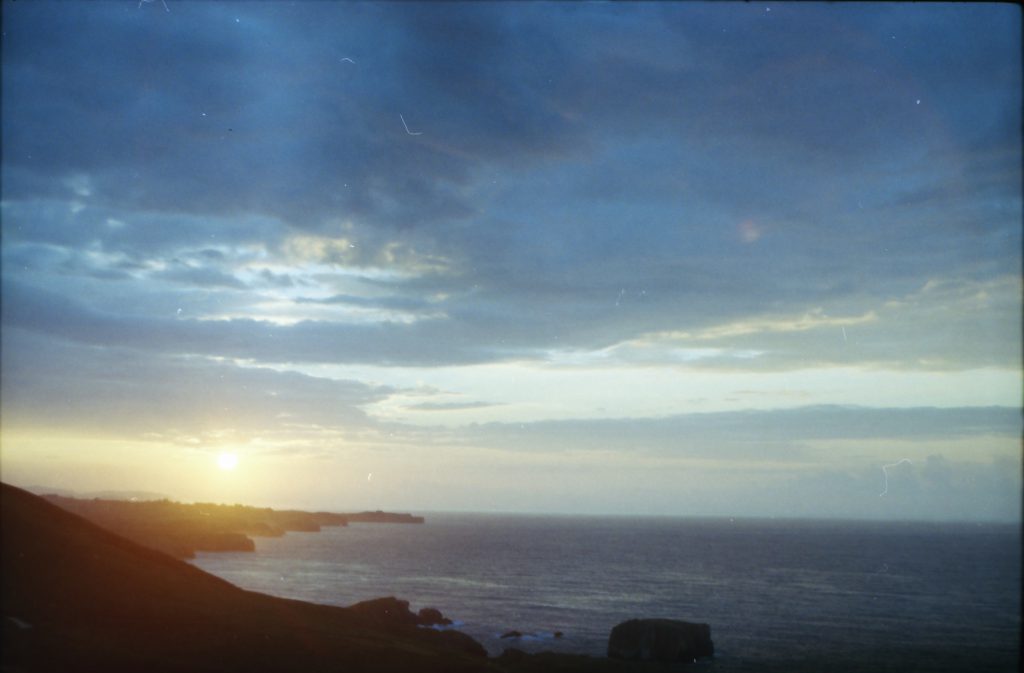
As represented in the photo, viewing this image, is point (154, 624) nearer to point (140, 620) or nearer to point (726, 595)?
A: point (140, 620)

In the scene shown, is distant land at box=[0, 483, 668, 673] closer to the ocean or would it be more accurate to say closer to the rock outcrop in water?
the rock outcrop in water

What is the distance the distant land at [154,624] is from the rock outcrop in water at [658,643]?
3776mm

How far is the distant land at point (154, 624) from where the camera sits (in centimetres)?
2806

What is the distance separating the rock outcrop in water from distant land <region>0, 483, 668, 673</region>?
12.4ft

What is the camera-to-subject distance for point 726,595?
A: 9950 centimetres

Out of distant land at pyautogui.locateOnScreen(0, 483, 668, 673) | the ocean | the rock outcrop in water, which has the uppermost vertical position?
distant land at pyautogui.locateOnScreen(0, 483, 668, 673)

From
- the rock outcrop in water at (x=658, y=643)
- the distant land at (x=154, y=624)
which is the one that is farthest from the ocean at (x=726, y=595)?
the distant land at (x=154, y=624)

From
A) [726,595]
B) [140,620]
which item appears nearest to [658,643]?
[140,620]

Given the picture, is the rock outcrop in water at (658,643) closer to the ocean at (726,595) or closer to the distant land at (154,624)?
the ocean at (726,595)

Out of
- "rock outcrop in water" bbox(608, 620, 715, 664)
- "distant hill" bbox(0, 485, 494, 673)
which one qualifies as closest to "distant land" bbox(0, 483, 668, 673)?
"distant hill" bbox(0, 485, 494, 673)

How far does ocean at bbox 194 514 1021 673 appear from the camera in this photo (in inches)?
2495

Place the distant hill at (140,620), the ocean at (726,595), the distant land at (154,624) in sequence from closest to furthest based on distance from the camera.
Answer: the distant hill at (140,620), the distant land at (154,624), the ocean at (726,595)

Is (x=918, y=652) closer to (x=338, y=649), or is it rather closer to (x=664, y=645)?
(x=664, y=645)

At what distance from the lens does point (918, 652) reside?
63531 mm
